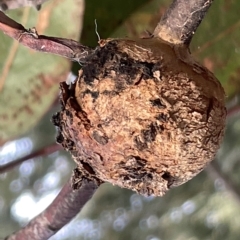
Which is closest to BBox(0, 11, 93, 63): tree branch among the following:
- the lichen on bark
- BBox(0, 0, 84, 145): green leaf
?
the lichen on bark

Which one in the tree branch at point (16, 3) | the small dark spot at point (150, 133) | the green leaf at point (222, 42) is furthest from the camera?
the green leaf at point (222, 42)

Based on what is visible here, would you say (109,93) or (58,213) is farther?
(58,213)

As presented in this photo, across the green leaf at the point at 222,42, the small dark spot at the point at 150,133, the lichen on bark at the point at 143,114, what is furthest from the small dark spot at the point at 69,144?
the green leaf at the point at 222,42

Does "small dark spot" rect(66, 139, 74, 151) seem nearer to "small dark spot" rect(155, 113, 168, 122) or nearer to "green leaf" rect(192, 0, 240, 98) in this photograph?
"small dark spot" rect(155, 113, 168, 122)

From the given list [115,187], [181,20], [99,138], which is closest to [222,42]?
[181,20]

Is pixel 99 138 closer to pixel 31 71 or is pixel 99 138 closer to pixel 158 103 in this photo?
pixel 158 103

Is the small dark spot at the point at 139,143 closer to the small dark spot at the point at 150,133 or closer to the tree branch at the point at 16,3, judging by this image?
the small dark spot at the point at 150,133
